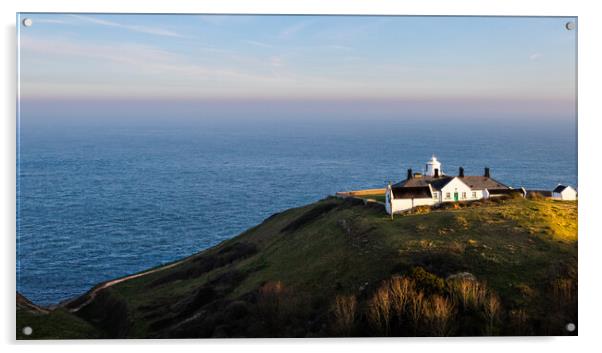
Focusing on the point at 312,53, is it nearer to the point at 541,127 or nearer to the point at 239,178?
the point at 541,127

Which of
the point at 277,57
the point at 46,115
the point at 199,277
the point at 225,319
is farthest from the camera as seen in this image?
the point at 199,277

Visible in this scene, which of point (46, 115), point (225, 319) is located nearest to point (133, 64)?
point (46, 115)

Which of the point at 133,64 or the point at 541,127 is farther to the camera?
the point at 133,64

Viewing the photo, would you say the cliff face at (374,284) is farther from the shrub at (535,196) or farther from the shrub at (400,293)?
the shrub at (535,196)

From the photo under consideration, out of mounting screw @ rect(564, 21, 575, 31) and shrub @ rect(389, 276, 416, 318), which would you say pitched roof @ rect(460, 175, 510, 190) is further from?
shrub @ rect(389, 276, 416, 318)

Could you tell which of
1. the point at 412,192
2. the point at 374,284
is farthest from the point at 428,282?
the point at 412,192

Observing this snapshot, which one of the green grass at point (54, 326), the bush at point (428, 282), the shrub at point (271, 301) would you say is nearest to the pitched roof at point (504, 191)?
the bush at point (428, 282)

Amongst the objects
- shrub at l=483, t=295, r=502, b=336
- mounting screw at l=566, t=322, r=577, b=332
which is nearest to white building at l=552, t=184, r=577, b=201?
mounting screw at l=566, t=322, r=577, b=332
